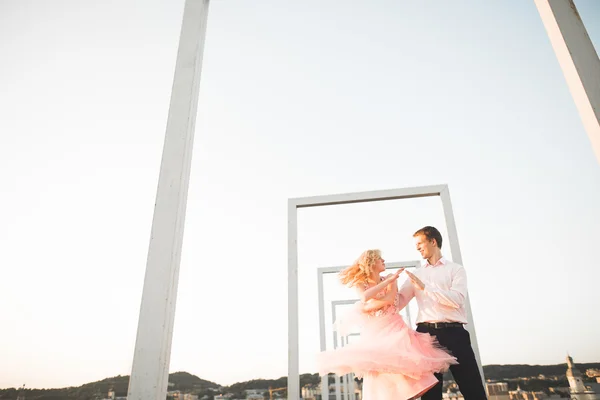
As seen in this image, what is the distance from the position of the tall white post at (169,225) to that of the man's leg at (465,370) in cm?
193

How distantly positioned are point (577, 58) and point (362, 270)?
6.44 ft

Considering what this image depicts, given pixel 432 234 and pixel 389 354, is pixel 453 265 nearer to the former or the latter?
pixel 432 234

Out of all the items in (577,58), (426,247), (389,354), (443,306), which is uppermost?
(577,58)

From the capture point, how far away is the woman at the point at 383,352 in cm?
220

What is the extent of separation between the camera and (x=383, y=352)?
7.50ft

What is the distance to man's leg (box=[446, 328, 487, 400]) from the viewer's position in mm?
2188

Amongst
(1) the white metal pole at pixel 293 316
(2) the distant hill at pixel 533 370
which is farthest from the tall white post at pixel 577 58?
(2) the distant hill at pixel 533 370

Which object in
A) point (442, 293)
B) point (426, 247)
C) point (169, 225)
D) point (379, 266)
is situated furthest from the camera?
point (379, 266)

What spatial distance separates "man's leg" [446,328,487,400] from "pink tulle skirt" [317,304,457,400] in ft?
0.35

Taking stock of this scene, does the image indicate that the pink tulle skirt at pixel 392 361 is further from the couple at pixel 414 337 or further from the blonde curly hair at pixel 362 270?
the blonde curly hair at pixel 362 270

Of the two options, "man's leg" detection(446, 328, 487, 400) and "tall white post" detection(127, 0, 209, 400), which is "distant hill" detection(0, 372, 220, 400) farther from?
"man's leg" detection(446, 328, 487, 400)

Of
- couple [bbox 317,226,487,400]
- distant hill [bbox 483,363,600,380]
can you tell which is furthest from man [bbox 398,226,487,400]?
distant hill [bbox 483,363,600,380]

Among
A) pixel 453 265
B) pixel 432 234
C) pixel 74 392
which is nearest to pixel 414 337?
pixel 453 265

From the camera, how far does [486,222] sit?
420 cm
